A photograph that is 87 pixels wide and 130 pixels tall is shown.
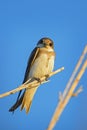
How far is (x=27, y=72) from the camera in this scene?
188 inches

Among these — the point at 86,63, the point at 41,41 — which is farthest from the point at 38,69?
the point at 86,63

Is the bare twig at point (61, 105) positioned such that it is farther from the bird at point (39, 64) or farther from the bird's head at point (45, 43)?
the bird's head at point (45, 43)

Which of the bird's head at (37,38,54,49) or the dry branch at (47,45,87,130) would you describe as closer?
the dry branch at (47,45,87,130)

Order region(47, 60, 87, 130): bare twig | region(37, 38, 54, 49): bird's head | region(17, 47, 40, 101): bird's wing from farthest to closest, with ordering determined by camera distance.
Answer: region(37, 38, 54, 49): bird's head
region(17, 47, 40, 101): bird's wing
region(47, 60, 87, 130): bare twig

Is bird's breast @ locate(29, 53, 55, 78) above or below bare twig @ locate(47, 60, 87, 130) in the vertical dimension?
above

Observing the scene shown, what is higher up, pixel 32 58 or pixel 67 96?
pixel 32 58

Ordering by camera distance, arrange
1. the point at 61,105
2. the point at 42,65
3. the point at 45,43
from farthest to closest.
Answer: the point at 45,43 < the point at 42,65 < the point at 61,105

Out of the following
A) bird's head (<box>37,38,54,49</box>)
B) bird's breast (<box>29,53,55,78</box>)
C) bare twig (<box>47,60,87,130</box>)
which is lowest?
bare twig (<box>47,60,87,130</box>)

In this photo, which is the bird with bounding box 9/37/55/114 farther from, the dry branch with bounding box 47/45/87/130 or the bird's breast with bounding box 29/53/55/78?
the dry branch with bounding box 47/45/87/130

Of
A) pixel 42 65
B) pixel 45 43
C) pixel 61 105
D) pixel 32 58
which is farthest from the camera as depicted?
pixel 45 43

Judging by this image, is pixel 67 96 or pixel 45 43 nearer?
pixel 67 96

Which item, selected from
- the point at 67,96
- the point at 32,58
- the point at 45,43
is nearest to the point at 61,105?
the point at 67,96

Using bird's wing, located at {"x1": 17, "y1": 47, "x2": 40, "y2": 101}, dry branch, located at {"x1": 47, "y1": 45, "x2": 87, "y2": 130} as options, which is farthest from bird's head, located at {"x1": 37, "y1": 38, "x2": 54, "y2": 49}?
dry branch, located at {"x1": 47, "y1": 45, "x2": 87, "y2": 130}

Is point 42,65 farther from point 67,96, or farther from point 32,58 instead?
point 67,96
